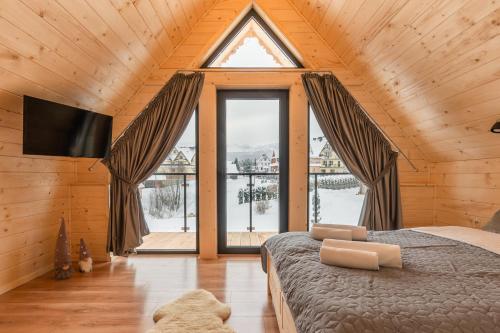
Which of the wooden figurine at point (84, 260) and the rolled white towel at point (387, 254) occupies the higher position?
the rolled white towel at point (387, 254)

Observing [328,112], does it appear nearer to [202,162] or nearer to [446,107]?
[446,107]

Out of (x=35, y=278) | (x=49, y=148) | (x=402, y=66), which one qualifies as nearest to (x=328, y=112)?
(x=402, y=66)

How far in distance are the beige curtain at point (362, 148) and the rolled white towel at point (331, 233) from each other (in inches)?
54.5

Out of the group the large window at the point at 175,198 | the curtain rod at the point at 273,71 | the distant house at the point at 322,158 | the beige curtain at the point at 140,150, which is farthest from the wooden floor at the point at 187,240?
the curtain rod at the point at 273,71

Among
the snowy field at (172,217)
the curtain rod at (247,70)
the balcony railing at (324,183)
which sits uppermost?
the curtain rod at (247,70)

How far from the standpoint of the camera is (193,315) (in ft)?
6.76

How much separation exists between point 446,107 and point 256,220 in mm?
2444

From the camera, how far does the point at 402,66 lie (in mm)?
2572

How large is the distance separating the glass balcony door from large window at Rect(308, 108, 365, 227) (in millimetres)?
374

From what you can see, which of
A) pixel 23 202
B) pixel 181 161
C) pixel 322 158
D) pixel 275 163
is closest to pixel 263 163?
pixel 275 163

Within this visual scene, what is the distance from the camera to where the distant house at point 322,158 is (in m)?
3.61

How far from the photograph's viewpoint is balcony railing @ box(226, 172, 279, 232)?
3696mm

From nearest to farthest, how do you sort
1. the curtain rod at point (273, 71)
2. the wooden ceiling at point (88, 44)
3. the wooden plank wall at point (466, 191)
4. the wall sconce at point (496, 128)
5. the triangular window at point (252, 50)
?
1. the wooden ceiling at point (88, 44)
2. the wall sconce at point (496, 128)
3. the wooden plank wall at point (466, 191)
4. the curtain rod at point (273, 71)
5. the triangular window at point (252, 50)

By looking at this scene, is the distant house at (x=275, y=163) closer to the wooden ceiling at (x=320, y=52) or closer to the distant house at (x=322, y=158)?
the distant house at (x=322, y=158)
